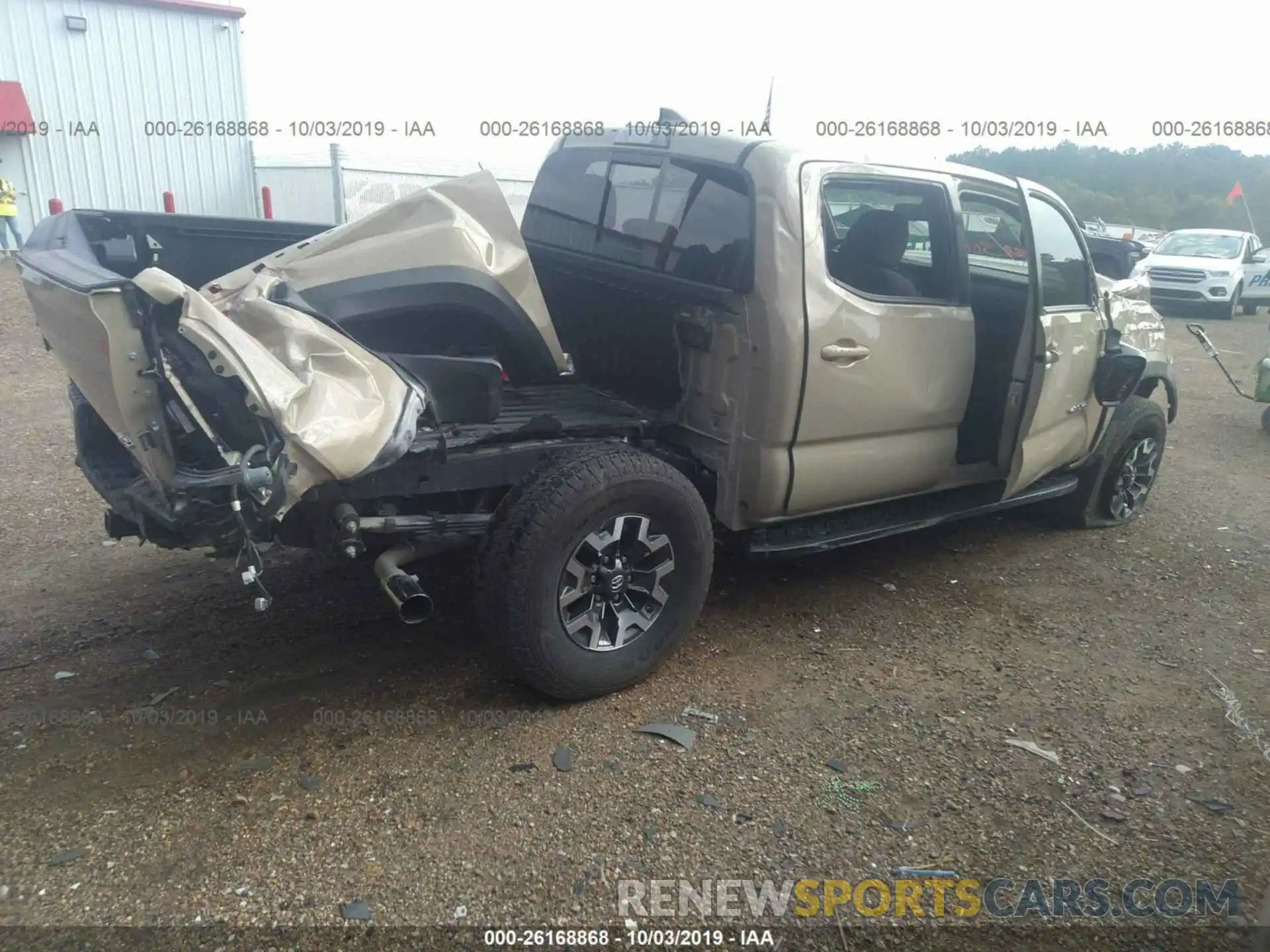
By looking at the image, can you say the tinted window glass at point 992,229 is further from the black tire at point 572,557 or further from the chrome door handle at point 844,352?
the black tire at point 572,557

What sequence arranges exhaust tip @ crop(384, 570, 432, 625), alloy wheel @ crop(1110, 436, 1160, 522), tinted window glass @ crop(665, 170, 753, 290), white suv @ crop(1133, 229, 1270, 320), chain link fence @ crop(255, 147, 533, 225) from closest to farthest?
exhaust tip @ crop(384, 570, 432, 625) < tinted window glass @ crop(665, 170, 753, 290) < alloy wheel @ crop(1110, 436, 1160, 522) < chain link fence @ crop(255, 147, 533, 225) < white suv @ crop(1133, 229, 1270, 320)

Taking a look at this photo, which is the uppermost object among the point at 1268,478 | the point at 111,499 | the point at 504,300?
the point at 504,300

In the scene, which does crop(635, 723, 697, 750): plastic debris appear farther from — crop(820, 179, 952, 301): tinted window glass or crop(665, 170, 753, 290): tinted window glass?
crop(820, 179, 952, 301): tinted window glass

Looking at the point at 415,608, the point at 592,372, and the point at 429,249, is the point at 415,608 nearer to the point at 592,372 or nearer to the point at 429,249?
the point at 429,249

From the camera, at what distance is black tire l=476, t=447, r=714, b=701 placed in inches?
121

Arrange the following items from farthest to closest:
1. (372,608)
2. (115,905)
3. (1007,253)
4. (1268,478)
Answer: (1268,478)
(1007,253)
(372,608)
(115,905)

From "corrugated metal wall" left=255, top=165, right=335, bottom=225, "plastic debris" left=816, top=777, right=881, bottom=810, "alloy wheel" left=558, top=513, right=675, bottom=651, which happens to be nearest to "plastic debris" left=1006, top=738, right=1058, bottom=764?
"plastic debris" left=816, top=777, right=881, bottom=810

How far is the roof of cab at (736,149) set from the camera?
3.58m

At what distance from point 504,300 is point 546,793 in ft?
5.66

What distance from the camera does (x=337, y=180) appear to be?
12.9 m

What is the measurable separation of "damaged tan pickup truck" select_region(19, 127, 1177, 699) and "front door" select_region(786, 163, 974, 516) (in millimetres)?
15

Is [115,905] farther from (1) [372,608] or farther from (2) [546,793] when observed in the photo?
→ (1) [372,608]

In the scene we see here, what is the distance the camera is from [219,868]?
250 cm

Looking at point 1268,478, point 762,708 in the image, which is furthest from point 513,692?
point 1268,478
